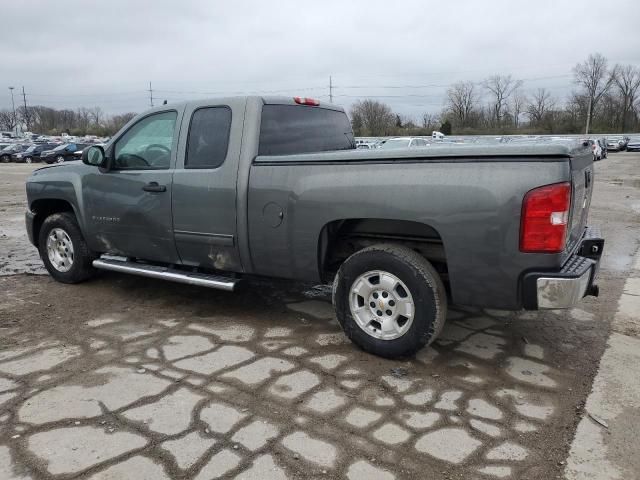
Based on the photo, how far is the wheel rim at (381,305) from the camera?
3.71 meters

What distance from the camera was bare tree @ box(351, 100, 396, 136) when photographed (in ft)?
234

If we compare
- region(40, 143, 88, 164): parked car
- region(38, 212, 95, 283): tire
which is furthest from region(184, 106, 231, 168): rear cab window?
region(40, 143, 88, 164): parked car

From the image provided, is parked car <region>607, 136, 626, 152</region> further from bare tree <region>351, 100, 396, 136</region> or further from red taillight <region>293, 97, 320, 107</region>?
red taillight <region>293, 97, 320, 107</region>

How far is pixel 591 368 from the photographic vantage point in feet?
12.4

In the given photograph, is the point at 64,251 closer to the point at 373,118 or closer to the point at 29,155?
the point at 29,155

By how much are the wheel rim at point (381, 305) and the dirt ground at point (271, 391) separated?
0.81 ft

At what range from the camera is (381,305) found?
381cm

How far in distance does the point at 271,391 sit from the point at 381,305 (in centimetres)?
98

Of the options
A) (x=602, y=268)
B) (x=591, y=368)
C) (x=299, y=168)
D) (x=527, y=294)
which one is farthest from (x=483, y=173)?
(x=602, y=268)

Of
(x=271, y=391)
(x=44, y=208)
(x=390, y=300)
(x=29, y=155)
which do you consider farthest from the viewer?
(x=29, y=155)

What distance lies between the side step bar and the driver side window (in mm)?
918

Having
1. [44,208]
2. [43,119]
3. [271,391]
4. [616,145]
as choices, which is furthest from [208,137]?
[43,119]

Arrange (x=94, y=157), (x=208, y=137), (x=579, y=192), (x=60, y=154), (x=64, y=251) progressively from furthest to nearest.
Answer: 1. (x=60, y=154)
2. (x=64, y=251)
3. (x=94, y=157)
4. (x=208, y=137)
5. (x=579, y=192)

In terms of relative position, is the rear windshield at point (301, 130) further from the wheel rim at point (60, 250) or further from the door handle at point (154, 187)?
the wheel rim at point (60, 250)
